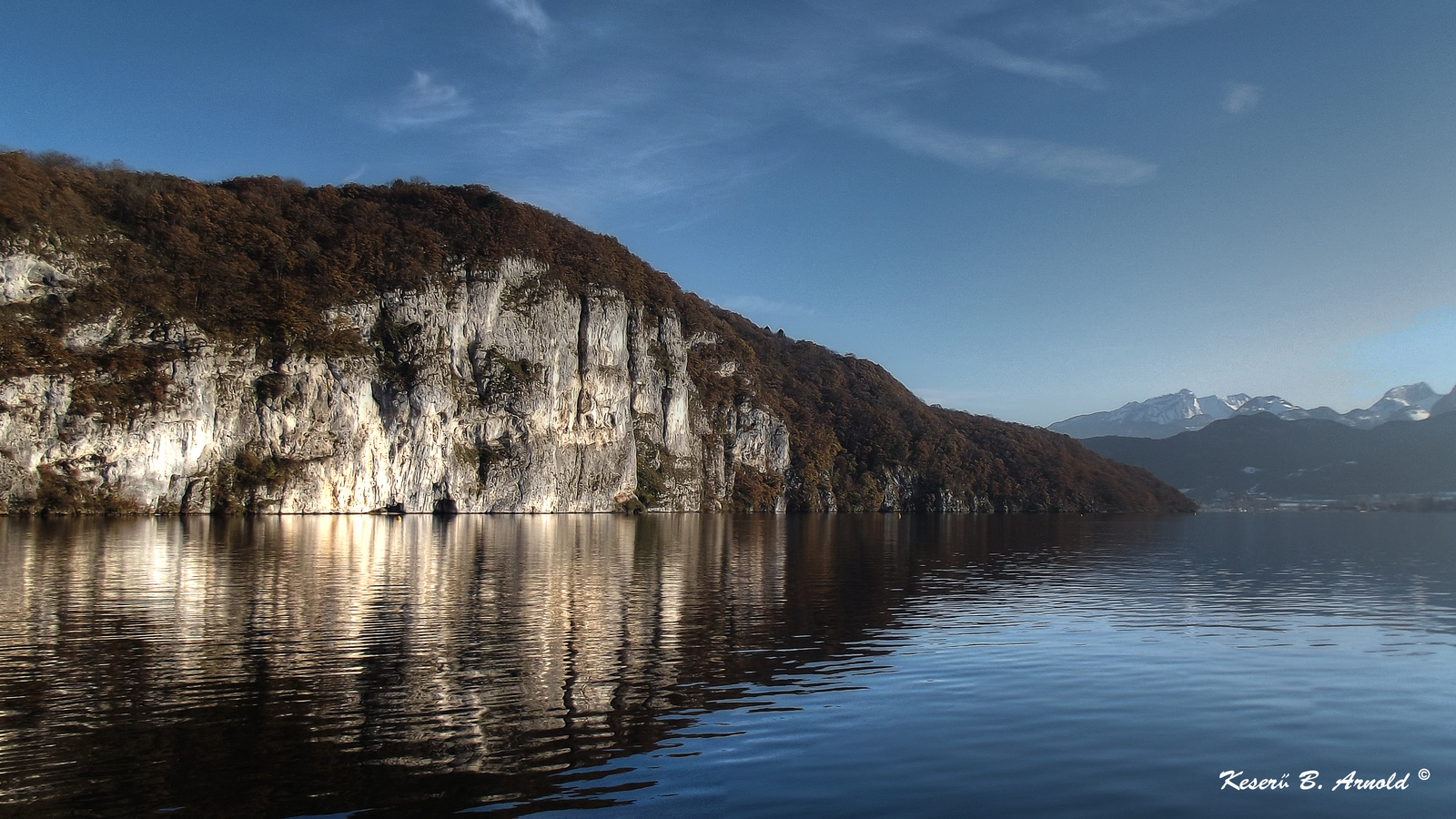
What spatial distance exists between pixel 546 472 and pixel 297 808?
13100 cm

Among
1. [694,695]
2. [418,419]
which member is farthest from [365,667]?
[418,419]

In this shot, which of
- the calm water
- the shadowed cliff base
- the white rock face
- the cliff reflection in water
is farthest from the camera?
the shadowed cliff base

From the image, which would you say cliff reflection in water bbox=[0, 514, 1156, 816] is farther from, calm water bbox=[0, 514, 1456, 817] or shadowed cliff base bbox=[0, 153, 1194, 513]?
shadowed cliff base bbox=[0, 153, 1194, 513]

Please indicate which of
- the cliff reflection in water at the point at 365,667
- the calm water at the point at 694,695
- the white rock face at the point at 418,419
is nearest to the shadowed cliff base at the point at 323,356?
the white rock face at the point at 418,419

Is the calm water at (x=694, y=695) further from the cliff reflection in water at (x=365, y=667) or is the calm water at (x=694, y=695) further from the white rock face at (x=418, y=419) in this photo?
the white rock face at (x=418, y=419)

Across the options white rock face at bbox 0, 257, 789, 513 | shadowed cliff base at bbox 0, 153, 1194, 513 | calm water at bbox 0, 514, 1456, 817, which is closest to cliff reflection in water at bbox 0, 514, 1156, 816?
calm water at bbox 0, 514, 1456, 817

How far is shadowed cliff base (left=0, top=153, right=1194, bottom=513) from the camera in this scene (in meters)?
91.0

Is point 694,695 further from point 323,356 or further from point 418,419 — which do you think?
point 418,419

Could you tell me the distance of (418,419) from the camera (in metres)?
123

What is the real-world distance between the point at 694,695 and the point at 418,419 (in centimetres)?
11393

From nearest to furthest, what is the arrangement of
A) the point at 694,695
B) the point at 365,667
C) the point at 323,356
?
the point at 694,695 → the point at 365,667 → the point at 323,356

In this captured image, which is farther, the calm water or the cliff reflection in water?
the cliff reflection in water

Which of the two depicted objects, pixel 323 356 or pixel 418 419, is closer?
pixel 323 356

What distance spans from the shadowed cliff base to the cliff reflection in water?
56.1 meters
